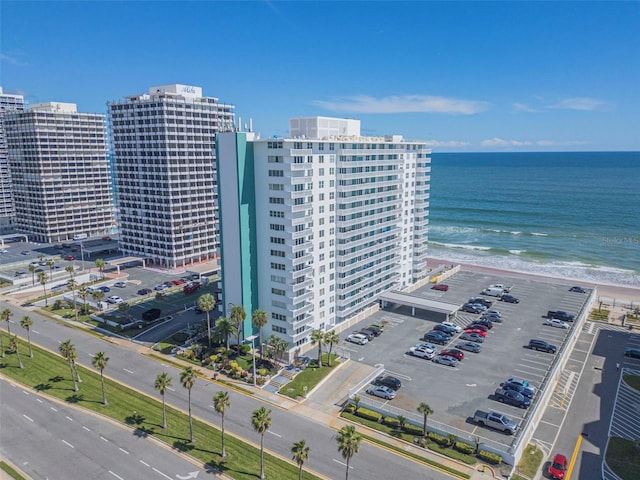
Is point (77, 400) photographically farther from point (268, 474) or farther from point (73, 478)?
point (268, 474)

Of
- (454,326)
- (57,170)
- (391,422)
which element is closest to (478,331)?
(454,326)

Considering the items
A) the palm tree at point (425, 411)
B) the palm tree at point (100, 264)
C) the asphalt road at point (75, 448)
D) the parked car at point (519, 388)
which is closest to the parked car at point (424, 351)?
the parked car at point (519, 388)

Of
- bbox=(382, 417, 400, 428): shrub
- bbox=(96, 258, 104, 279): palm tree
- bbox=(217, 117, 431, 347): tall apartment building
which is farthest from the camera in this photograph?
bbox=(96, 258, 104, 279): palm tree

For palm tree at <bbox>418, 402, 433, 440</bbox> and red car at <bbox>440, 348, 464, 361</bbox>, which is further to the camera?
red car at <bbox>440, 348, 464, 361</bbox>

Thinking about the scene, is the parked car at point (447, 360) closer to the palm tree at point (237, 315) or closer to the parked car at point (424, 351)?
the parked car at point (424, 351)

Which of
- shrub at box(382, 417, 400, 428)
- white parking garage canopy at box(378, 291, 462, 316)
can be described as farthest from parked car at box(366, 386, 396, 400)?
white parking garage canopy at box(378, 291, 462, 316)

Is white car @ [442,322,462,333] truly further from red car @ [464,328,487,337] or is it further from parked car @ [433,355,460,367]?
parked car @ [433,355,460,367]
